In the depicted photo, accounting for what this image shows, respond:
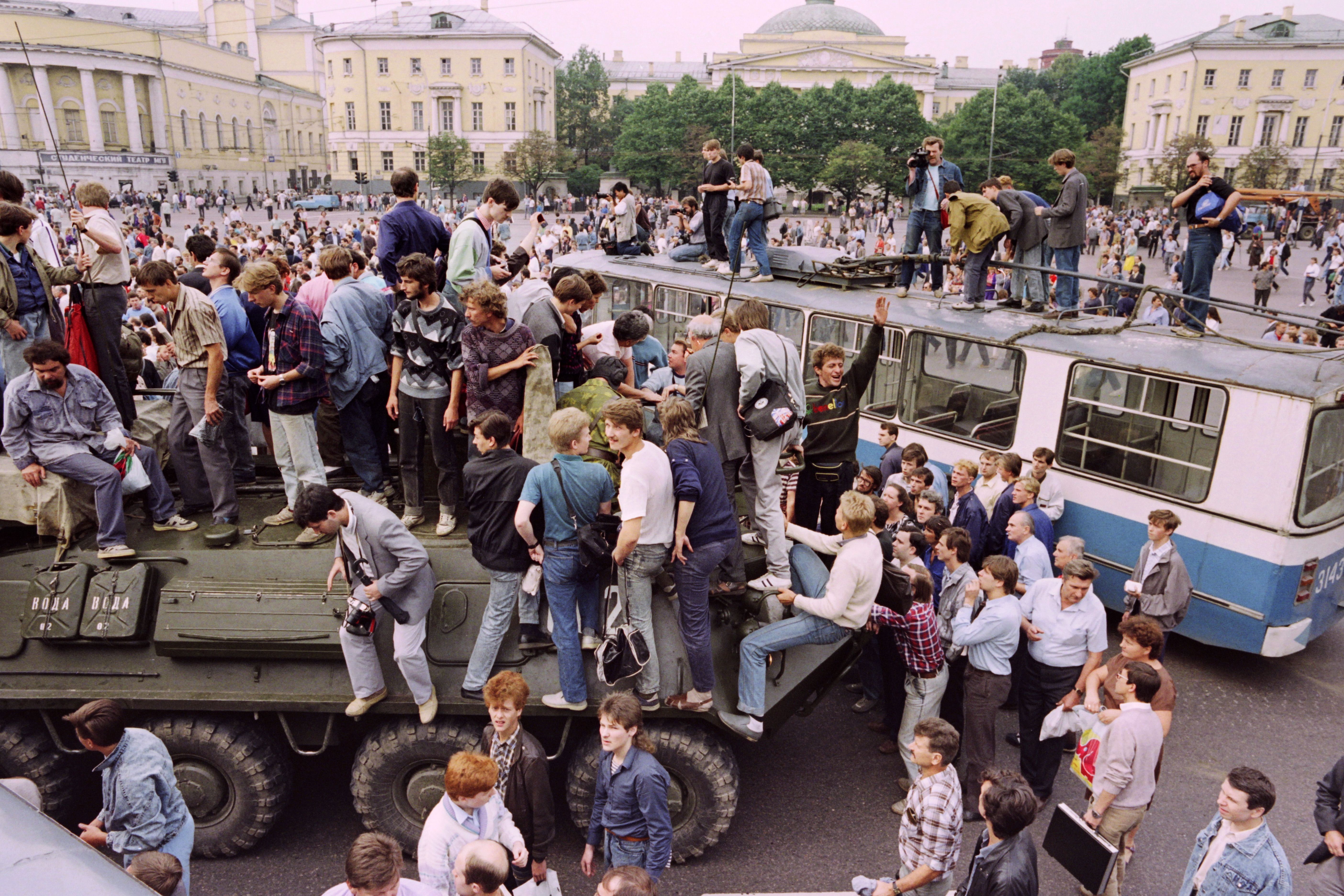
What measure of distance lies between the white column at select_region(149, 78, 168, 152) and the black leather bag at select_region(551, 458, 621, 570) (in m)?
81.5

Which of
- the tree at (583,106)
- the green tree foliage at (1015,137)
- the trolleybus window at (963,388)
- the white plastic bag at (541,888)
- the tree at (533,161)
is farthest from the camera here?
the tree at (583,106)

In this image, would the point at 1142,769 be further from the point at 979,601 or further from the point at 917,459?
the point at 917,459

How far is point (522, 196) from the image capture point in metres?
73.1

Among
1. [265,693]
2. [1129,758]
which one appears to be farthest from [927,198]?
[265,693]

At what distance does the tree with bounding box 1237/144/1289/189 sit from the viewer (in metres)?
61.6

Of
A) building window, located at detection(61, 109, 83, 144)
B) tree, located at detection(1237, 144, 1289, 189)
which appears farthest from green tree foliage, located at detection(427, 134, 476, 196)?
tree, located at detection(1237, 144, 1289, 189)

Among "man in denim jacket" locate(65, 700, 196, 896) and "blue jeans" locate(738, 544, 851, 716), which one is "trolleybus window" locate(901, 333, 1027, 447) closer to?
"blue jeans" locate(738, 544, 851, 716)

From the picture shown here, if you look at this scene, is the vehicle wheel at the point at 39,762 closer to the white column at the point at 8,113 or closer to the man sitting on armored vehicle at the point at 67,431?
the man sitting on armored vehicle at the point at 67,431

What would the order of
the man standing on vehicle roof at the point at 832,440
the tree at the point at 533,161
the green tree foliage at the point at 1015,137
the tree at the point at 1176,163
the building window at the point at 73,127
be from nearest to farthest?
the man standing on vehicle roof at the point at 832,440 → the tree at the point at 1176,163 → the green tree foliage at the point at 1015,137 → the building window at the point at 73,127 → the tree at the point at 533,161

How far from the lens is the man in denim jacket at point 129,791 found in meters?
4.77

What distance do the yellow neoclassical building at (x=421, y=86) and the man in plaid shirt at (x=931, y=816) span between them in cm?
8202

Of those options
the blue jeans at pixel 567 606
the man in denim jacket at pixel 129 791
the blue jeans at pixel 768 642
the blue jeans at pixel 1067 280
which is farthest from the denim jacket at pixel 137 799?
the blue jeans at pixel 1067 280

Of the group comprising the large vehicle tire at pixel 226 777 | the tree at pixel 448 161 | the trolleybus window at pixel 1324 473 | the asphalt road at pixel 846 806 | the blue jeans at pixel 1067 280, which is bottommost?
the asphalt road at pixel 846 806

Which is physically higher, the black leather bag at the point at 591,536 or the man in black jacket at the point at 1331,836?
the black leather bag at the point at 591,536
